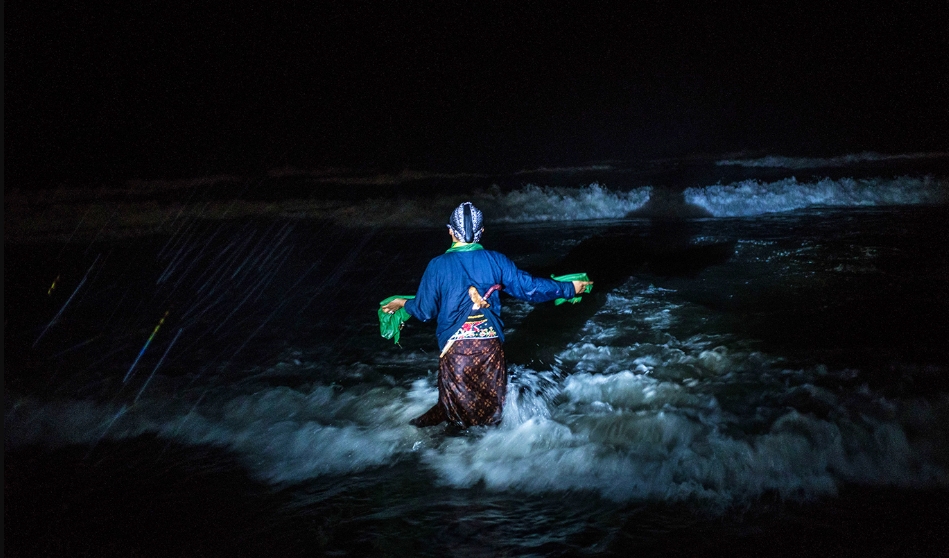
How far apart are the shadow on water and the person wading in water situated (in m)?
2.41

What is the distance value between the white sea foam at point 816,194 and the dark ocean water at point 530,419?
7.79 metres

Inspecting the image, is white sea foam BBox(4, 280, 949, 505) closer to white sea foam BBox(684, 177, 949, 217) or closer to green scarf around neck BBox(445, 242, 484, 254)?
green scarf around neck BBox(445, 242, 484, 254)

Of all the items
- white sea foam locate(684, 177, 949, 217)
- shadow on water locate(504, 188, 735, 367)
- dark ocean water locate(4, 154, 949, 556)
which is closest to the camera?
dark ocean water locate(4, 154, 949, 556)

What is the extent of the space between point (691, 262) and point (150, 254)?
17.6 meters

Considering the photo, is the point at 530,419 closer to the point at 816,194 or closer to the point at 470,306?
the point at 470,306

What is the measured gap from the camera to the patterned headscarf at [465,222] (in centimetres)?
431

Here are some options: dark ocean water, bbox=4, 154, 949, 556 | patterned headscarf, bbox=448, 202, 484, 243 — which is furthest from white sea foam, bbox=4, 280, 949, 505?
patterned headscarf, bbox=448, 202, 484, 243

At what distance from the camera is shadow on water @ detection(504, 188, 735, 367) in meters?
7.99

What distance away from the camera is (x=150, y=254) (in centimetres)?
1964

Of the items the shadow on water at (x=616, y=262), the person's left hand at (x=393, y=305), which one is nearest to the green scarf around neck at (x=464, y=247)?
the person's left hand at (x=393, y=305)

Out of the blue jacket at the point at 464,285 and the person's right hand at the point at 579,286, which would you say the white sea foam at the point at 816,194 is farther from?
the blue jacket at the point at 464,285

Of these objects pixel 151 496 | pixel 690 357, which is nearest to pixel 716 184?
pixel 690 357

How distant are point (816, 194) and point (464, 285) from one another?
21.2 m

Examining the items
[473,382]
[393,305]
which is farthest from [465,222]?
[473,382]
